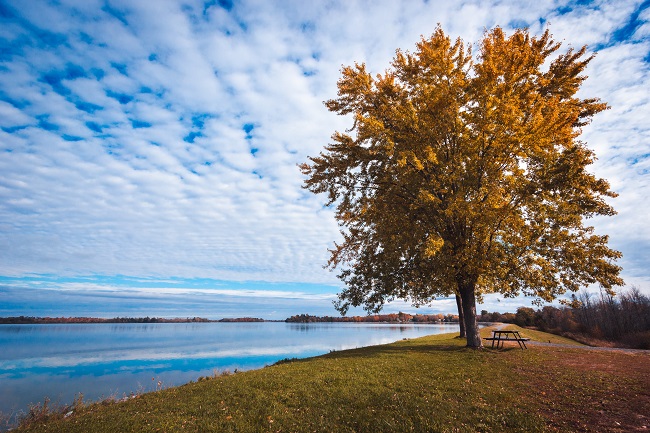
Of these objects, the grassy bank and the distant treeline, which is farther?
the distant treeline

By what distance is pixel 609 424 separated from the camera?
8.27 meters

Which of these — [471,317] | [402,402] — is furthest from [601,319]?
[402,402]

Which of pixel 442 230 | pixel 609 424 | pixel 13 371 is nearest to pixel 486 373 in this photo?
pixel 609 424

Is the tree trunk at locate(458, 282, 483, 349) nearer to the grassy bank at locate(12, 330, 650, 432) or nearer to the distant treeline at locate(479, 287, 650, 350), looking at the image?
the grassy bank at locate(12, 330, 650, 432)

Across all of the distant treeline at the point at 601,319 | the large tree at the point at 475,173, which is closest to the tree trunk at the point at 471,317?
the large tree at the point at 475,173

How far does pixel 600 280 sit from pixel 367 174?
620 inches

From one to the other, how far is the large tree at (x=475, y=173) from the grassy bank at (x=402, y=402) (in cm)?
578

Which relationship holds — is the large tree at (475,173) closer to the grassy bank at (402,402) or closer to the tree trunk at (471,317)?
the tree trunk at (471,317)

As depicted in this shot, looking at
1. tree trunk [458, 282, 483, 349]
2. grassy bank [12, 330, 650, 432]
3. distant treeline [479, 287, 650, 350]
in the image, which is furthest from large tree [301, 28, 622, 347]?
distant treeline [479, 287, 650, 350]

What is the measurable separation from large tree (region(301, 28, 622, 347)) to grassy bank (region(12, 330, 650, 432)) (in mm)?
5782

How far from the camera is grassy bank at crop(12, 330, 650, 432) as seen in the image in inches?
346

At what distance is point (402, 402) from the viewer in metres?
10.3

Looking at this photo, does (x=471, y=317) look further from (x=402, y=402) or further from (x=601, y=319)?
(x=601, y=319)

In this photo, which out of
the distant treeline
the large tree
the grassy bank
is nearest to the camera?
the grassy bank
